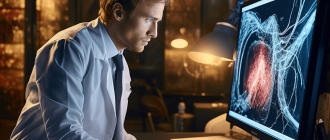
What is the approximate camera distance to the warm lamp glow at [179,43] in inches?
196

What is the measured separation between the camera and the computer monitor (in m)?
0.54

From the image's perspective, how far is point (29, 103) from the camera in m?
0.96

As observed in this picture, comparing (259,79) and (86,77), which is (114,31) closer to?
(86,77)

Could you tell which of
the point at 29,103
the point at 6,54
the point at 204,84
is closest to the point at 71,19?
the point at 6,54

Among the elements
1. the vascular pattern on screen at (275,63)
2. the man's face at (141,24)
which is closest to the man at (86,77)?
the man's face at (141,24)

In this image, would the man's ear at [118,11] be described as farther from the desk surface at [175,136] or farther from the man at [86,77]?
the desk surface at [175,136]

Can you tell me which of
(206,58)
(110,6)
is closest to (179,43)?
(206,58)

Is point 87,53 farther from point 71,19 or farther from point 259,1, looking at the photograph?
point 71,19

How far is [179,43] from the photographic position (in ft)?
16.3

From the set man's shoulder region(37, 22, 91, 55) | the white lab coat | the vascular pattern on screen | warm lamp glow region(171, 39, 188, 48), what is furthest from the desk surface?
warm lamp glow region(171, 39, 188, 48)

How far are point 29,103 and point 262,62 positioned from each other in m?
0.81

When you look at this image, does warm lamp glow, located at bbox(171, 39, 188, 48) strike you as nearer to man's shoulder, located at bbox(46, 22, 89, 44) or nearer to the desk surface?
the desk surface

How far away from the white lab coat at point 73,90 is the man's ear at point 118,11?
0.08 m

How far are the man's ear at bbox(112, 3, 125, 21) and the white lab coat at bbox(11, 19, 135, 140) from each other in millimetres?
77
